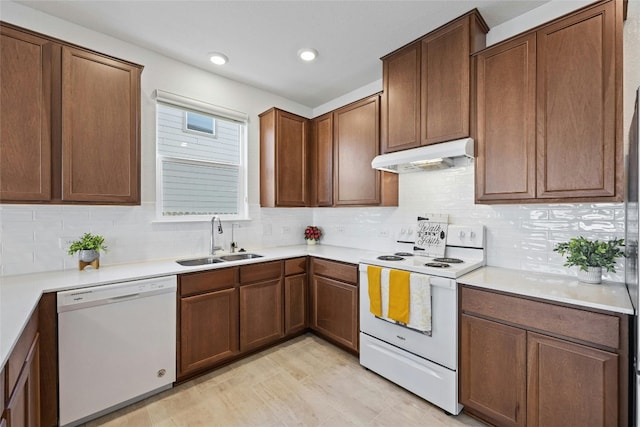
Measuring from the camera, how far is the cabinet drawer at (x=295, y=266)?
2.90 metres

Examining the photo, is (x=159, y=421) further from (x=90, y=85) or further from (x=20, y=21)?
(x=20, y=21)

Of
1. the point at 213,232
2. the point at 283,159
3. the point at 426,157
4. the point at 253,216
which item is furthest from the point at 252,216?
the point at 426,157

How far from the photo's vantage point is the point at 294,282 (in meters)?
2.98

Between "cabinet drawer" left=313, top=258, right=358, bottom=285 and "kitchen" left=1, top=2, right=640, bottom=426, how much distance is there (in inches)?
26.0

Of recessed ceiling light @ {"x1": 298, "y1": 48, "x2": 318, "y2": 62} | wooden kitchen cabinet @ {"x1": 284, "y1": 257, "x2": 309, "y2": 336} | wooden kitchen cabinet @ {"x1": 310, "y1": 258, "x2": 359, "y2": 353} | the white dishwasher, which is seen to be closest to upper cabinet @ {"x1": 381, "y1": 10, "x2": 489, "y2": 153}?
recessed ceiling light @ {"x1": 298, "y1": 48, "x2": 318, "y2": 62}

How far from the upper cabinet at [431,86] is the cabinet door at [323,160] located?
81 centimetres

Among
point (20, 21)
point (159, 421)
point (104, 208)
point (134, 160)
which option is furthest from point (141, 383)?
point (20, 21)

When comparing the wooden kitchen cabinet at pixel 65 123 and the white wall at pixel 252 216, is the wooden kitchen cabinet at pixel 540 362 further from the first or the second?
the wooden kitchen cabinet at pixel 65 123

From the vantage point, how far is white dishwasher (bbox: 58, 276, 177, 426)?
173 centimetres

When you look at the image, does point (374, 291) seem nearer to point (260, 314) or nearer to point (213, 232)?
point (260, 314)

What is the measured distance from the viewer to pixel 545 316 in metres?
1.55

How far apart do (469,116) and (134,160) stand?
255 centimetres

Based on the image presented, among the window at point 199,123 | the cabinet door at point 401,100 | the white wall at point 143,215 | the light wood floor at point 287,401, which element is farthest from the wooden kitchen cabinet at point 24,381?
the cabinet door at point 401,100

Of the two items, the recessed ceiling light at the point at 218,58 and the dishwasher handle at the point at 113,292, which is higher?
the recessed ceiling light at the point at 218,58
